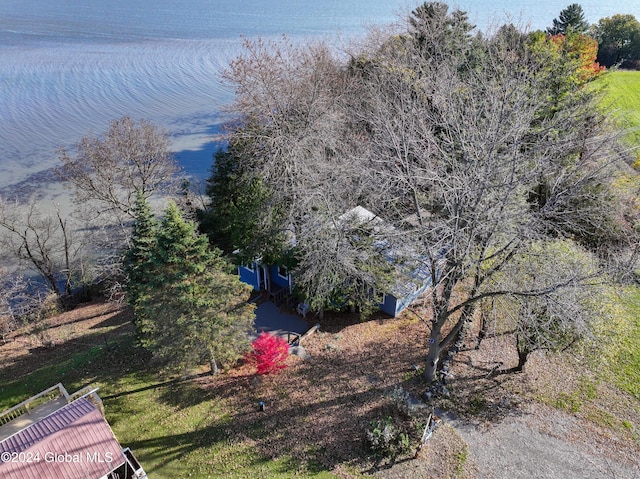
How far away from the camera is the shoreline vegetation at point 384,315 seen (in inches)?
432

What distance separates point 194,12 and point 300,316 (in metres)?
84.7

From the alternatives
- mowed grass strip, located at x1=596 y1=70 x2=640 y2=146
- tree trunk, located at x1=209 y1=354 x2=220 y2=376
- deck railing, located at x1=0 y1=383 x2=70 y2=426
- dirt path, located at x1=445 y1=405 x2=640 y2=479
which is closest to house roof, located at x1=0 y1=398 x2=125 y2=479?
deck railing, located at x1=0 y1=383 x2=70 y2=426

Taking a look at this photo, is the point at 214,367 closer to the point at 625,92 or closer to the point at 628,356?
the point at 628,356

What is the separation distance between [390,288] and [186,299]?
7.62m

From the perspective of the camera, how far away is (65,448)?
966 centimetres

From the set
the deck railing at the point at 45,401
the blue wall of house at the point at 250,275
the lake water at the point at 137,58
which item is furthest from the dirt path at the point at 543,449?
the lake water at the point at 137,58

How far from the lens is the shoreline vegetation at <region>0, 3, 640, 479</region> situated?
1096 centimetres

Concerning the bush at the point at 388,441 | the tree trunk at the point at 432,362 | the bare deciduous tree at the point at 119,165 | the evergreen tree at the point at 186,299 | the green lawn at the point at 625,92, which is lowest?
the bush at the point at 388,441

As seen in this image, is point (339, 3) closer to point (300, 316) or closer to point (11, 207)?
point (11, 207)

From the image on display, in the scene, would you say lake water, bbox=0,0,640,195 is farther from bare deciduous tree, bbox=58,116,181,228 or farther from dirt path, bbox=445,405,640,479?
dirt path, bbox=445,405,640,479

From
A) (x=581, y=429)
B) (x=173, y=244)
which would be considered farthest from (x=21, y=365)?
(x=581, y=429)

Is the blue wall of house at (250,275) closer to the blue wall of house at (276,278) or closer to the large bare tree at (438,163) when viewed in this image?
the blue wall of house at (276,278)

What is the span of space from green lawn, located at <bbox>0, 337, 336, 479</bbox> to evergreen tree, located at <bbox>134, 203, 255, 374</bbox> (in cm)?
162

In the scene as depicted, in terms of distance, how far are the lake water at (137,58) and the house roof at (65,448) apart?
68.0ft
